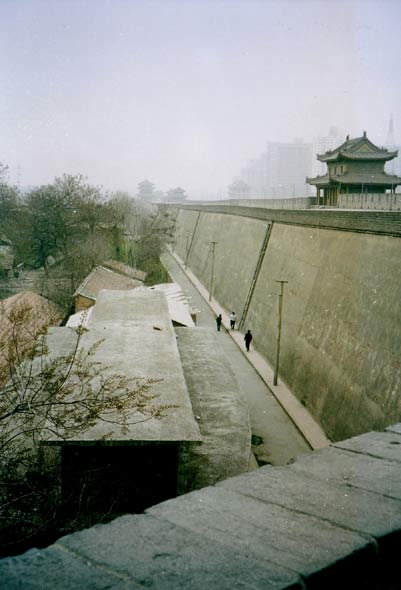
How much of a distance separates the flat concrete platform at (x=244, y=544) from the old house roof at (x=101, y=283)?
18.3m

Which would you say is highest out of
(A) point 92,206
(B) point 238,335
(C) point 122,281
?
(A) point 92,206

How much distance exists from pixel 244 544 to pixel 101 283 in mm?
21630

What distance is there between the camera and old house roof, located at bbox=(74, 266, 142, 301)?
2034 cm

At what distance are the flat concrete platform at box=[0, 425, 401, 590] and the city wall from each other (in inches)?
320

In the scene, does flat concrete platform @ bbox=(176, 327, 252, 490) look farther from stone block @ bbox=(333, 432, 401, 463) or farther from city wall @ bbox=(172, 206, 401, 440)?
stone block @ bbox=(333, 432, 401, 463)

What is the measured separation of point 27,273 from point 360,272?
27.8 m

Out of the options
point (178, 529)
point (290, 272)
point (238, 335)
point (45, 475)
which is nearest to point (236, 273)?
point (238, 335)

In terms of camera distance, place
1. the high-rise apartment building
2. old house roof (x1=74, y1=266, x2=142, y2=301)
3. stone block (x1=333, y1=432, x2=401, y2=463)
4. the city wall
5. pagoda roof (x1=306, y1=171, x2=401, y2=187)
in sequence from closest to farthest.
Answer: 1. stone block (x1=333, y1=432, x2=401, y2=463)
2. the city wall
3. old house roof (x1=74, y1=266, x2=142, y2=301)
4. pagoda roof (x1=306, y1=171, x2=401, y2=187)
5. the high-rise apartment building

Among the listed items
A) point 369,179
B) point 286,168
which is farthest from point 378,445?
point 286,168

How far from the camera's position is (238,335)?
21.2 meters

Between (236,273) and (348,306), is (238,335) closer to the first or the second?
(236,273)

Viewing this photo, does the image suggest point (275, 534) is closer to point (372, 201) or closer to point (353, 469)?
point (353, 469)

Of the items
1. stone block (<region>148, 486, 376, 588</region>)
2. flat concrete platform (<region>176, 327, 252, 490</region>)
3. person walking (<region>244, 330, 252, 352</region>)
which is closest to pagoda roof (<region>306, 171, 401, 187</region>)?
person walking (<region>244, 330, 252, 352</region>)

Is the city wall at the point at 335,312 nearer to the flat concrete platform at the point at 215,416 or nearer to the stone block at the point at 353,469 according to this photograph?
the flat concrete platform at the point at 215,416
